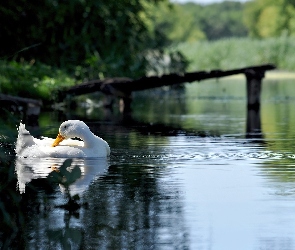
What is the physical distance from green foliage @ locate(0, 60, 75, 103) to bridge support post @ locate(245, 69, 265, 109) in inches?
159

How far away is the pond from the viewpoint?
8.29m

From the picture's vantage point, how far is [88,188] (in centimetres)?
1118

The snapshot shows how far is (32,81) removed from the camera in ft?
82.4

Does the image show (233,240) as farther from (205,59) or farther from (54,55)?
(205,59)

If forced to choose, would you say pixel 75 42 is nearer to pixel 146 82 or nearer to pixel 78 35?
pixel 78 35

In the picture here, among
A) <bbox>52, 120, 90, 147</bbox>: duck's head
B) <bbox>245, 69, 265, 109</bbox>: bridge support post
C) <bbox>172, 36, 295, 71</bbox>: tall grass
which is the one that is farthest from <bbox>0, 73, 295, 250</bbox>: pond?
<bbox>172, 36, 295, 71</bbox>: tall grass

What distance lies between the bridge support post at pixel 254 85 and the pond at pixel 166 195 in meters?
6.55

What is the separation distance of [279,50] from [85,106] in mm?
44515

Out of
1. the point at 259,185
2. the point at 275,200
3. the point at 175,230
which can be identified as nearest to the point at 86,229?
the point at 175,230

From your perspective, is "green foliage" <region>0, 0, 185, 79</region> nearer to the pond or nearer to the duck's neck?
the pond

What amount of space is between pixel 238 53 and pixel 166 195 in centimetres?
6575

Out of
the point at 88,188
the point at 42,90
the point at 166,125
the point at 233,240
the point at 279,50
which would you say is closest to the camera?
the point at 233,240

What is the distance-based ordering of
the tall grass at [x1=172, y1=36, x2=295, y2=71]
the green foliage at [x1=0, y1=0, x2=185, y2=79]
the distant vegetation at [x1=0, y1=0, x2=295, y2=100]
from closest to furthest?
the distant vegetation at [x1=0, y1=0, x2=295, y2=100] < the green foliage at [x1=0, y1=0, x2=185, y2=79] < the tall grass at [x1=172, y1=36, x2=295, y2=71]

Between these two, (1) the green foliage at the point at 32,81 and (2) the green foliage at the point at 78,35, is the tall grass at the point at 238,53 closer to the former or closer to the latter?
(2) the green foliage at the point at 78,35
